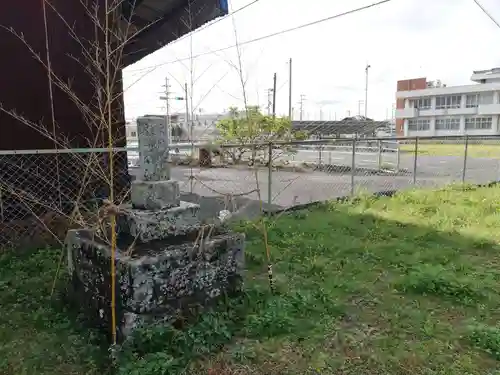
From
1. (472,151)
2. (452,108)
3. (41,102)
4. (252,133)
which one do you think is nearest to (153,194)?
(41,102)

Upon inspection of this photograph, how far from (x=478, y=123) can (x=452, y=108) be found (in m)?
3.51

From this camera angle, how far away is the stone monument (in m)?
2.51

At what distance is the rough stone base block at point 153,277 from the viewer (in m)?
2.49

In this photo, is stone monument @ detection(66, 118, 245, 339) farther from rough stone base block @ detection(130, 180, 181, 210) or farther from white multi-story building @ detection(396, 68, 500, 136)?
white multi-story building @ detection(396, 68, 500, 136)

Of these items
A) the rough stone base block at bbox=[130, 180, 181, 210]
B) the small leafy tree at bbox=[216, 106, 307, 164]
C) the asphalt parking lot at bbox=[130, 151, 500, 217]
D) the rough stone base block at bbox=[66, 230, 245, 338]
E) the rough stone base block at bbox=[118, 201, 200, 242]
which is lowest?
the asphalt parking lot at bbox=[130, 151, 500, 217]

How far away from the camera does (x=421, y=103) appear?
50156 millimetres

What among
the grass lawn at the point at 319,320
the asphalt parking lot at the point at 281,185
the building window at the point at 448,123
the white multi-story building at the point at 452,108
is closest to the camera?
the grass lawn at the point at 319,320

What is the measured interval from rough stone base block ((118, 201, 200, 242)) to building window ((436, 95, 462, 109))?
51026mm

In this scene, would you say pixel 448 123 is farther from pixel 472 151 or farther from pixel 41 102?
pixel 41 102

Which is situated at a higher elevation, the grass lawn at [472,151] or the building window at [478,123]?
the building window at [478,123]

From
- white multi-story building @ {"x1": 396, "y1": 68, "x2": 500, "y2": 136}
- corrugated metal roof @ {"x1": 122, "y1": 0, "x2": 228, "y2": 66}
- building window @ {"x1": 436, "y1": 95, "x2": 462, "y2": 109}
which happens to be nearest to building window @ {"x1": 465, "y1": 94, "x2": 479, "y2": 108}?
white multi-story building @ {"x1": 396, "y1": 68, "x2": 500, "y2": 136}

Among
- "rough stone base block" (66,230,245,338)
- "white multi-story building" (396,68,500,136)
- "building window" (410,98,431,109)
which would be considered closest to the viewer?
"rough stone base block" (66,230,245,338)

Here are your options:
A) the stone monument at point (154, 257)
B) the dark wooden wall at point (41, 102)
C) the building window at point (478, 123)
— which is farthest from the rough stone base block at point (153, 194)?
the building window at point (478, 123)

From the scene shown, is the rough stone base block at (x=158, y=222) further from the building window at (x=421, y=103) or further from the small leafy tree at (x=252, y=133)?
the building window at (x=421, y=103)
